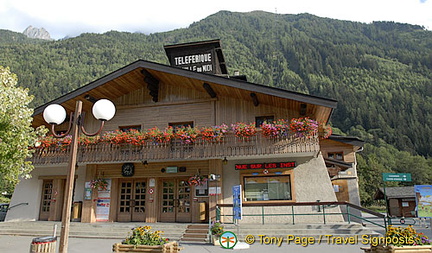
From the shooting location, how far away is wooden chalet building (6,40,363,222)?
45.7ft

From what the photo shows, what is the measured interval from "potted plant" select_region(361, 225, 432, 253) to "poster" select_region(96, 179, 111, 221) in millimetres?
12120

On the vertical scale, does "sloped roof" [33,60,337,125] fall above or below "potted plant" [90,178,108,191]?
above

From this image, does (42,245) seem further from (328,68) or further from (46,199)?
(328,68)

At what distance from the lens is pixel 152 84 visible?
1647cm

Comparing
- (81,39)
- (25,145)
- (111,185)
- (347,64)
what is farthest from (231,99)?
(347,64)

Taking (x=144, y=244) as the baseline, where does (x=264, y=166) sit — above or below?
above

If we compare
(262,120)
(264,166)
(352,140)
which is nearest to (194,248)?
(264,166)

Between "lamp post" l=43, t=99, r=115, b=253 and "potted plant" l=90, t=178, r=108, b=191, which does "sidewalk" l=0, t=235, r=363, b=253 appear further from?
"lamp post" l=43, t=99, r=115, b=253

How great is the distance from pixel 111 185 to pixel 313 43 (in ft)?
458

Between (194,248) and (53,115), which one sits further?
(194,248)

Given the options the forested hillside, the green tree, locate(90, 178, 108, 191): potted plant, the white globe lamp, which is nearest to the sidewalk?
the green tree

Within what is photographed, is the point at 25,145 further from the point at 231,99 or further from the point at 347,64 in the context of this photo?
the point at 347,64

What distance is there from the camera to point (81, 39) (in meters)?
118

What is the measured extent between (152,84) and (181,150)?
414 centimetres
